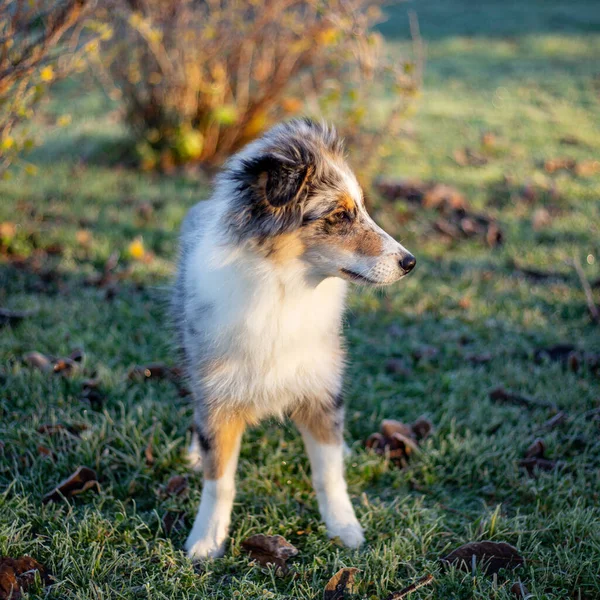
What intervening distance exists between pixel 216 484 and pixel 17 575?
82 cm

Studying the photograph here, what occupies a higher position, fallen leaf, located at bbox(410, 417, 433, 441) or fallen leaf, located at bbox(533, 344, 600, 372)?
fallen leaf, located at bbox(410, 417, 433, 441)

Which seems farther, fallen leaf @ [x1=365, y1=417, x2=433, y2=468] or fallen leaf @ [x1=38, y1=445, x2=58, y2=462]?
fallen leaf @ [x1=365, y1=417, x2=433, y2=468]

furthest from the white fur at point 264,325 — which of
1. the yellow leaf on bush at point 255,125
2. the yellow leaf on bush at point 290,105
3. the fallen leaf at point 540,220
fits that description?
the yellow leaf on bush at point 290,105

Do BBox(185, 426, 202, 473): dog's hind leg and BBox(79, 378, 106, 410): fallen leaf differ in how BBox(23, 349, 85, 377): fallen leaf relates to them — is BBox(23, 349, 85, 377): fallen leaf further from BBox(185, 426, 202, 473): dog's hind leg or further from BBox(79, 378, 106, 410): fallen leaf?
BBox(185, 426, 202, 473): dog's hind leg

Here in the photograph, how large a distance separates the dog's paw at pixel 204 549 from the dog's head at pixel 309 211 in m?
1.23

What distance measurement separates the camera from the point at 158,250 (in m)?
5.43

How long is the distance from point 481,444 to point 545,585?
88 cm

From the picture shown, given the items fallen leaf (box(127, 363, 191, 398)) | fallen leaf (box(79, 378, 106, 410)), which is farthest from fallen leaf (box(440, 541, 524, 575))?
fallen leaf (box(79, 378, 106, 410))

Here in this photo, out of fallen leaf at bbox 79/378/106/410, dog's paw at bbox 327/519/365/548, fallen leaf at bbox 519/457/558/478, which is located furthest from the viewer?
fallen leaf at bbox 79/378/106/410

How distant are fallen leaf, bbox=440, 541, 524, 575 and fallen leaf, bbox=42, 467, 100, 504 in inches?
62.9

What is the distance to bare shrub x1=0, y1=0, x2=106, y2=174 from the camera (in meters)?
3.76

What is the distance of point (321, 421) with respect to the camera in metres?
2.72

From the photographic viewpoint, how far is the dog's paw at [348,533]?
2629 millimetres

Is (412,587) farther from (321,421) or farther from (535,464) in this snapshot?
(535,464)
